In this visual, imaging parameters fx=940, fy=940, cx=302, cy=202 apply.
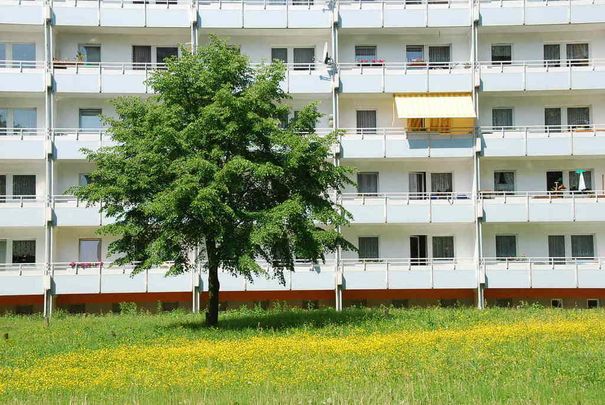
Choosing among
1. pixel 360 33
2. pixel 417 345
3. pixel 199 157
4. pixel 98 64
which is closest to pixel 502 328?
pixel 417 345

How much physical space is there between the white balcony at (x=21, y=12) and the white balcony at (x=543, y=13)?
2181cm

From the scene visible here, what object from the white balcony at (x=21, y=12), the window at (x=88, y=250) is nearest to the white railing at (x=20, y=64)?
the white balcony at (x=21, y=12)

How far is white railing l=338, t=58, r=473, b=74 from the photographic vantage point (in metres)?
46.9

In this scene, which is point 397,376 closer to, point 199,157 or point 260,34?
point 199,157

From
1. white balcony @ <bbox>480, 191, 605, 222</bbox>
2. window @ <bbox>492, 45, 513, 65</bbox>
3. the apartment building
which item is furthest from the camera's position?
window @ <bbox>492, 45, 513, 65</bbox>

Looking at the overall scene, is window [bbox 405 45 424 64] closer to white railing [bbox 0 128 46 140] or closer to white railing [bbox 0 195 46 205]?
white railing [bbox 0 128 46 140]

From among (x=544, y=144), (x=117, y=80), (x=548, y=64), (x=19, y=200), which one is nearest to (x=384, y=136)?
(x=544, y=144)

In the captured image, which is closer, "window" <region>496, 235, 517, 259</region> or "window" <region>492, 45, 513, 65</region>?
"window" <region>496, 235, 517, 259</region>

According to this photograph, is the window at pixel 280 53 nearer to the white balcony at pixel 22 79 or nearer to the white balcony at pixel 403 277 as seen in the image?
the white balcony at pixel 403 277

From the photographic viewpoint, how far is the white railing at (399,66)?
46906mm

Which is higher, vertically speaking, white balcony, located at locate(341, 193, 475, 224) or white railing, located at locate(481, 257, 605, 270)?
white balcony, located at locate(341, 193, 475, 224)

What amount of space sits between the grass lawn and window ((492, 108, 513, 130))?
13599mm

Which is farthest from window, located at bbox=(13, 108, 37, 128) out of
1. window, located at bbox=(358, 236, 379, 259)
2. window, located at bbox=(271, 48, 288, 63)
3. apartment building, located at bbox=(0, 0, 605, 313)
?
window, located at bbox=(358, 236, 379, 259)

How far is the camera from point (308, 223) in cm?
3309
